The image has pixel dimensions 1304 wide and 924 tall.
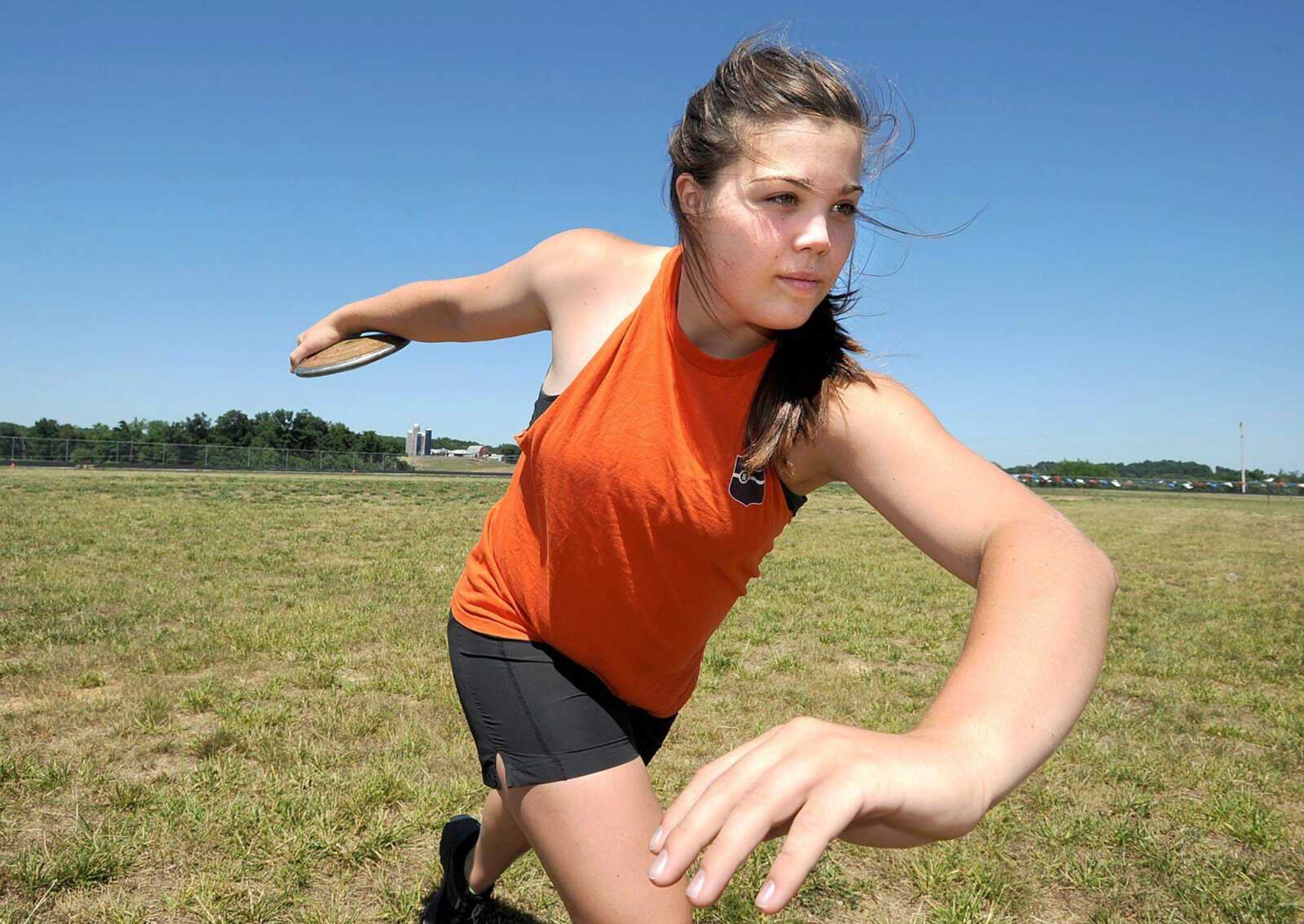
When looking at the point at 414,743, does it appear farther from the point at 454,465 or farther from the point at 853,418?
the point at 454,465

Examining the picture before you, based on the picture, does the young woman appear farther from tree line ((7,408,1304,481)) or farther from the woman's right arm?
tree line ((7,408,1304,481))

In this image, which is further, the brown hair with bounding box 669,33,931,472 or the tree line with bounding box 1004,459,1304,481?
the tree line with bounding box 1004,459,1304,481

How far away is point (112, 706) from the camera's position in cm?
528

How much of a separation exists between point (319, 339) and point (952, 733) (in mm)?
2478

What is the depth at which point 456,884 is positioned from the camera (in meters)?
3.03

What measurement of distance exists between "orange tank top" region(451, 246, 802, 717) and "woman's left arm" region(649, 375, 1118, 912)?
0.48 m

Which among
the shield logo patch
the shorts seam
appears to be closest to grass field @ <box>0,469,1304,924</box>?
the shorts seam

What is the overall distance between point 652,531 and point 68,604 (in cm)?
818

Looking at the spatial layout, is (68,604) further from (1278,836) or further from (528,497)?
(1278,836)

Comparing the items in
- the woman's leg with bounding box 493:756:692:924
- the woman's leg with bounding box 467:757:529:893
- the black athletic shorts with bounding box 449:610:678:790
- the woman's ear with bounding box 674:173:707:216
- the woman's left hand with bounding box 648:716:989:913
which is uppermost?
the woman's ear with bounding box 674:173:707:216

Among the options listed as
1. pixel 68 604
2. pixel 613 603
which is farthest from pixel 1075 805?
pixel 68 604

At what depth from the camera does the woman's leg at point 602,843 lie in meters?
1.84

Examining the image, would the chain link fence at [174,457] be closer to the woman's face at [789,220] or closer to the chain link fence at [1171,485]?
the chain link fence at [1171,485]

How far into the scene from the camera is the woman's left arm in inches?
28.9
